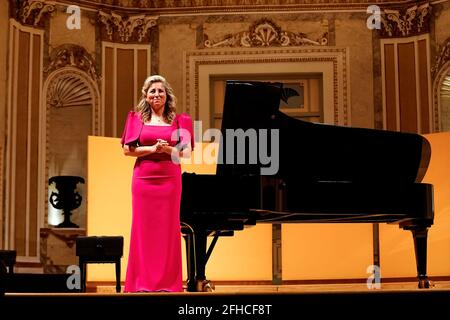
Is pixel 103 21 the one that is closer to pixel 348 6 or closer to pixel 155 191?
pixel 348 6

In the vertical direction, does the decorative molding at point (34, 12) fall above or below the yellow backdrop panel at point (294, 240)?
Result: above

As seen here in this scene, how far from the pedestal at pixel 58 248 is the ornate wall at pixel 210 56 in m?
0.38

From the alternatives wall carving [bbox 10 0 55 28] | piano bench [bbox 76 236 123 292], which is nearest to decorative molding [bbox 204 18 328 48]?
wall carving [bbox 10 0 55 28]

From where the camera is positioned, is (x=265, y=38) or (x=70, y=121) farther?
(x=265, y=38)

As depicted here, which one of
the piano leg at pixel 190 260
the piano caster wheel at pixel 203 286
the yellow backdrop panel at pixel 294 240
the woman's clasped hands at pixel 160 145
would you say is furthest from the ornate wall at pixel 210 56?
the piano caster wheel at pixel 203 286

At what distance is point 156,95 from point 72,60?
14.4 feet

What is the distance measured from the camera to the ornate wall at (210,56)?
9.52m

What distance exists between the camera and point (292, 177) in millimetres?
5375

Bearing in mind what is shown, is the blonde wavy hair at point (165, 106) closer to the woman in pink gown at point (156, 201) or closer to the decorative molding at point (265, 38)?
the woman in pink gown at point (156, 201)

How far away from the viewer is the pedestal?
29.7 feet

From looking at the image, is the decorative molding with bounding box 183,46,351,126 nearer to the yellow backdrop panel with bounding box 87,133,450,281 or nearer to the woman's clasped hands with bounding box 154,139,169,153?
the yellow backdrop panel with bounding box 87,133,450,281

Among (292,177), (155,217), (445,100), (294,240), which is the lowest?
(294,240)

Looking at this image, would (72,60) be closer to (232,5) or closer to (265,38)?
(232,5)

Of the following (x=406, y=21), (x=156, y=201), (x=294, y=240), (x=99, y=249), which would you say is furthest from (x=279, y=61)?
(x=156, y=201)
